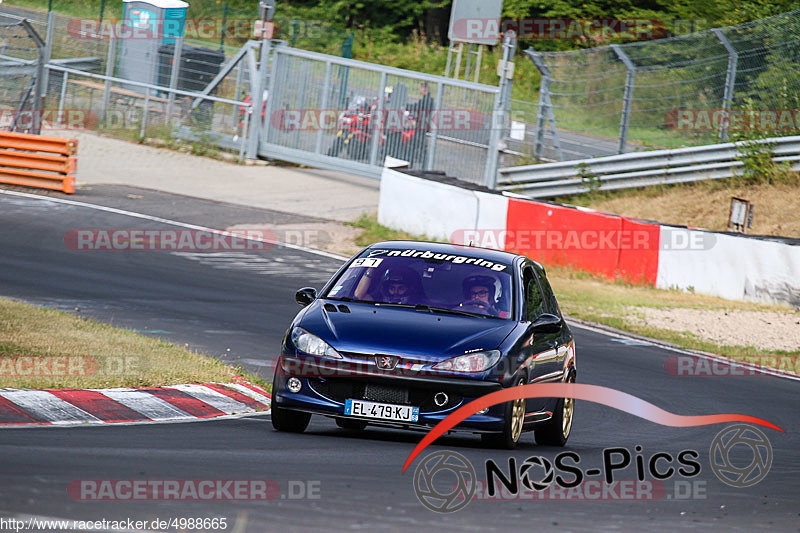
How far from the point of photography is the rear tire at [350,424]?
851 cm

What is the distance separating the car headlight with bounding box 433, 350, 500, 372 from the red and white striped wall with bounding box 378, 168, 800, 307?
11478 millimetres

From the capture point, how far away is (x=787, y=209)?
Answer: 965 inches

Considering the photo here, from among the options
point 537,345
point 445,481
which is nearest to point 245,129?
point 537,345

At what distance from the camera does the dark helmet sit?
30.7 ft

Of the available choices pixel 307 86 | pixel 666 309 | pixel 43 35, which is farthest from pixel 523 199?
pixel 43 35

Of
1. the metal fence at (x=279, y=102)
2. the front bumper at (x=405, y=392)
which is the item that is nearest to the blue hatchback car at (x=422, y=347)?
the front bumper at (x=405, y=392)

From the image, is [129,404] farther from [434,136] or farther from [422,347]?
[434,136]

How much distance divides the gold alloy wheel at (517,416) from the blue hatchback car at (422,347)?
0.04 ft

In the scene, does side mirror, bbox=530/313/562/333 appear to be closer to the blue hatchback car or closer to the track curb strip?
the blue hatchback car

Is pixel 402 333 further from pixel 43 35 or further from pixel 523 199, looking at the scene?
pixel 43 35

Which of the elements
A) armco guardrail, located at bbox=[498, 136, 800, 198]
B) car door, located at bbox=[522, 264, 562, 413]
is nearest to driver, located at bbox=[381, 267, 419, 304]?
car door, located at bbox=[522, 264, 562, 413]

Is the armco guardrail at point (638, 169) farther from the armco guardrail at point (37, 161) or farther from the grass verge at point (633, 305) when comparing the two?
the armco guardrail at point (37, 161)

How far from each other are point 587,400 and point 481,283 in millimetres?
3412

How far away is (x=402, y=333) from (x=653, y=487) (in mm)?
1971
